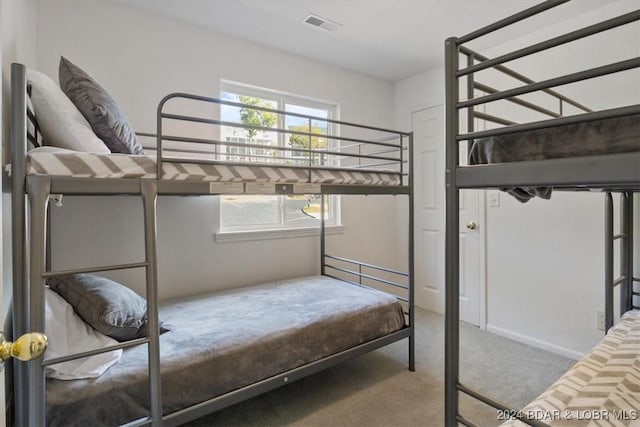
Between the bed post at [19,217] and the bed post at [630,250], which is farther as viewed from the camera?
the bed post at [630,250]

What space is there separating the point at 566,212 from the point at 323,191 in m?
1.90

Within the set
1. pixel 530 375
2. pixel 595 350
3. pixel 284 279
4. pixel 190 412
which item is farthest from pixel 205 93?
pixel 530 375

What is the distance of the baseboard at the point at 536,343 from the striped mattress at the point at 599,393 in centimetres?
116

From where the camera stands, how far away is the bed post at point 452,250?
101cm

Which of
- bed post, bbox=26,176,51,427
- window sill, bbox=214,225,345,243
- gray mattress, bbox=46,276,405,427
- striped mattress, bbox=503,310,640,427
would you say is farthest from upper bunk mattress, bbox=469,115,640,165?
window sill, bbox=214,225,345,243

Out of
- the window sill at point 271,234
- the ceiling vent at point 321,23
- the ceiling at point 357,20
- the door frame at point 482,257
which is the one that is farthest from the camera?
the door frame at point 482,257

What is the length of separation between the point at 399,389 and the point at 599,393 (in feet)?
3.74

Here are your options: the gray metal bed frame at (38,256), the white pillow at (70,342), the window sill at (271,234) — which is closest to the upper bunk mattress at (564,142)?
the gray metal bed frame at (38,256)

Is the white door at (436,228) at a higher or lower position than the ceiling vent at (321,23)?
lower

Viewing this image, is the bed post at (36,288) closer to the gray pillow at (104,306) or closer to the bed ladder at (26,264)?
the bed ladder at (26,264)

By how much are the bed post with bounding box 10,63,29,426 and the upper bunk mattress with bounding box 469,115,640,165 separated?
1479 millimetres

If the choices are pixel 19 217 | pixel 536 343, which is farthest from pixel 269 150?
pixel 536 343

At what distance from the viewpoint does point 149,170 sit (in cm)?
134

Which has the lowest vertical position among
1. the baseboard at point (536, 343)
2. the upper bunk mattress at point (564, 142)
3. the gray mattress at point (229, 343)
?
the baseboard at point (536, 343)
